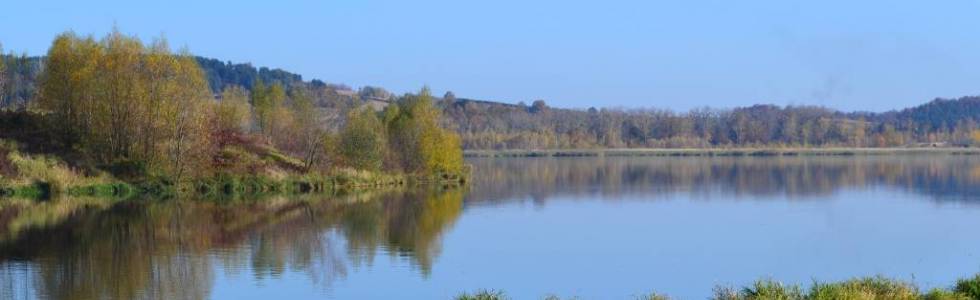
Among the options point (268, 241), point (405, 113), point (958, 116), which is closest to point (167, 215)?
point (268, 241)

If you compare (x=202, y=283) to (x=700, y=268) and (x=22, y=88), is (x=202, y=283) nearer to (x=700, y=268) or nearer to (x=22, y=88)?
(x=700, y=268)

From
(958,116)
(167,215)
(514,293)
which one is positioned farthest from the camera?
(958,116)

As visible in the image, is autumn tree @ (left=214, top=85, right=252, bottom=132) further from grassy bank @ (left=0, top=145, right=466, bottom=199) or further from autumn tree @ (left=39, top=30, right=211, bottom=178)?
autumn tree @ (left=39, top=30, right=211, bottom=178)

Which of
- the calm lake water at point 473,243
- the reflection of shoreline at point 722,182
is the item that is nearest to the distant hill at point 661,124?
the reflection of shoreline at point 722,182

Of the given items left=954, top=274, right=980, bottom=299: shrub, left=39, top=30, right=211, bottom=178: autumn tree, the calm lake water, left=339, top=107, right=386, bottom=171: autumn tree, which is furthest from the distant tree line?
left=954, top=274, right=980, bottom=299: shrub

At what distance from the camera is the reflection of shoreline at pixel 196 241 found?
18328mm

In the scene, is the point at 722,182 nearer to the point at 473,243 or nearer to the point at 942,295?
the point at 473,243

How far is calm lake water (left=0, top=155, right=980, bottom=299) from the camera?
1800 centimetres

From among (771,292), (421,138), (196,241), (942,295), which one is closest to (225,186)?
(421,138)

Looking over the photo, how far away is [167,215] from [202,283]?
13435mm

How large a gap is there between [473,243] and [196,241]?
6.06m

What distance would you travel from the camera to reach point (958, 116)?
537 ft

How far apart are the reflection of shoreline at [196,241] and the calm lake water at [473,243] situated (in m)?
0.06

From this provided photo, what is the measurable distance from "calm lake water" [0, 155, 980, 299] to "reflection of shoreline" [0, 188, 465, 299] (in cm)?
6
